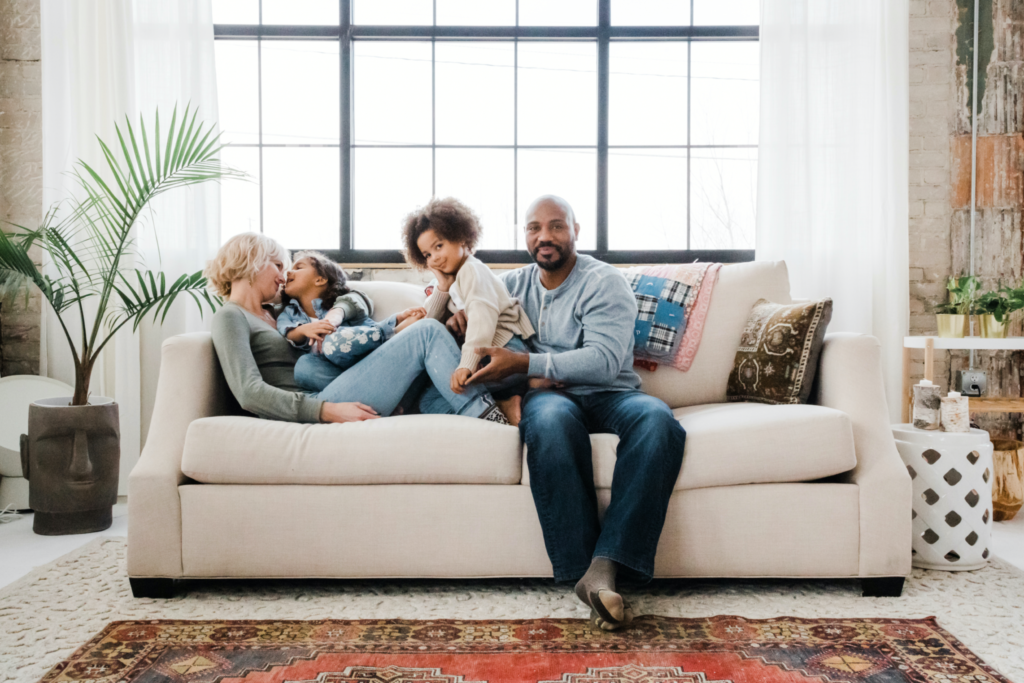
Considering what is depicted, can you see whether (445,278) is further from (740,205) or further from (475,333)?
(740,205)

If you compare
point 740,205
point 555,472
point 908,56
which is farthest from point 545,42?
point 555,472

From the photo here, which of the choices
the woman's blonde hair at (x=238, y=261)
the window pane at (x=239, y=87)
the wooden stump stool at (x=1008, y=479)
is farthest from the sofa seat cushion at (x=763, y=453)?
the window pane at (x=239, y=87)

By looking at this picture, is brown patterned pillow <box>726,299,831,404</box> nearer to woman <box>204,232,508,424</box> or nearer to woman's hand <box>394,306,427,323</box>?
woman <box>204,232,508,424</box>

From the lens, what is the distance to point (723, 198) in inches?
131

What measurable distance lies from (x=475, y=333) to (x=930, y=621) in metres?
1.27

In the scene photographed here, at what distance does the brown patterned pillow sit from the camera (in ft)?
6.61

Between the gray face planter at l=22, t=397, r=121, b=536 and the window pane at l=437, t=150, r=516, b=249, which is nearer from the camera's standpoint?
the gray face planter at l=22, t=397, r=121, b=536

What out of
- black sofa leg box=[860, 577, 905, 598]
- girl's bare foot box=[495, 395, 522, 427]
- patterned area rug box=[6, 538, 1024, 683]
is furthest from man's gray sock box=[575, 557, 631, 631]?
black sofa leg box=[860, 577, 905, 598]

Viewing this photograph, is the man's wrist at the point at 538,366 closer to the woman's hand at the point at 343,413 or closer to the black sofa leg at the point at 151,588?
the woman's hand at the point at 343,413

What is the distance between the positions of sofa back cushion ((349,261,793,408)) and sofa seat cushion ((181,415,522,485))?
2.36 ft

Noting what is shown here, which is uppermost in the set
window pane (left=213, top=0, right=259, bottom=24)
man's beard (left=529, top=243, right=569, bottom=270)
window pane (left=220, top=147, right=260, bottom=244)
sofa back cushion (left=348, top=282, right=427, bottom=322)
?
window pane (left=213, top=0, right=259, bottom=24)

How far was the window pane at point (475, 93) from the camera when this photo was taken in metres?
3.38

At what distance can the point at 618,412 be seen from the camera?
1841 mm

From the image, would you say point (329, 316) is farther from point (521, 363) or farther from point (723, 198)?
point (723, 198)
